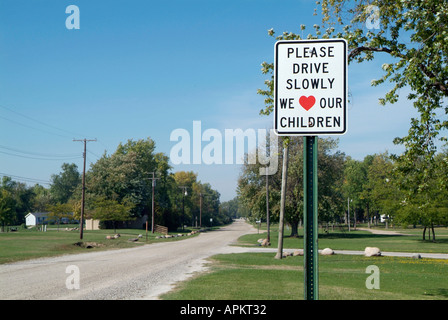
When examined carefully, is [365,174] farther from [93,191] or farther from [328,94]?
[328,94]

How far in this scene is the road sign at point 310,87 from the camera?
10.4ft

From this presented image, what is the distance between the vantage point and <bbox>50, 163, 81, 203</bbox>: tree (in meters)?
181

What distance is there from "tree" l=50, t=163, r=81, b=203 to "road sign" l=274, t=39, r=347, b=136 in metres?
187

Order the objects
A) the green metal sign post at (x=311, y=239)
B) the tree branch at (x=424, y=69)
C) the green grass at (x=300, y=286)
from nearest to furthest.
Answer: the green metal sign post at (x=311, y=239) < the tree branch at (x=424, y=69) < the green grass at (x=300, y=286)

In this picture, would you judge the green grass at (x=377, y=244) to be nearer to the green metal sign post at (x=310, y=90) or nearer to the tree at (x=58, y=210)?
the tree at (x=58, y=210)

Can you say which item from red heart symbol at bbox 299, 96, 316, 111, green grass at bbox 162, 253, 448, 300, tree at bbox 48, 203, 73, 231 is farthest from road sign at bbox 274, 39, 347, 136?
tree at bbox 48, 203, 73, 231

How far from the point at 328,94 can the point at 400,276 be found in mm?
17393

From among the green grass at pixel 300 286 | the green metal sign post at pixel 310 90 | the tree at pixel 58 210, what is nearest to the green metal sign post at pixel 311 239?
the green metal sign post at pixel 310 90

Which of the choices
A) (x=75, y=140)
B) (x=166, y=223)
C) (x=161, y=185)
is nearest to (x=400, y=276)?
(x=75, y=140)

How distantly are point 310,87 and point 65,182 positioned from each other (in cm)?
19661

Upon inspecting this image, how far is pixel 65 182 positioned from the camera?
612 ft

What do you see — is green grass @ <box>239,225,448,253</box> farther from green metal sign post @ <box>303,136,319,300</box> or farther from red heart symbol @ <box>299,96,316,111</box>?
red heart symbol @ <box>299,96,316,111</box>

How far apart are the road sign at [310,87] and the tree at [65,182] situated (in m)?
187
